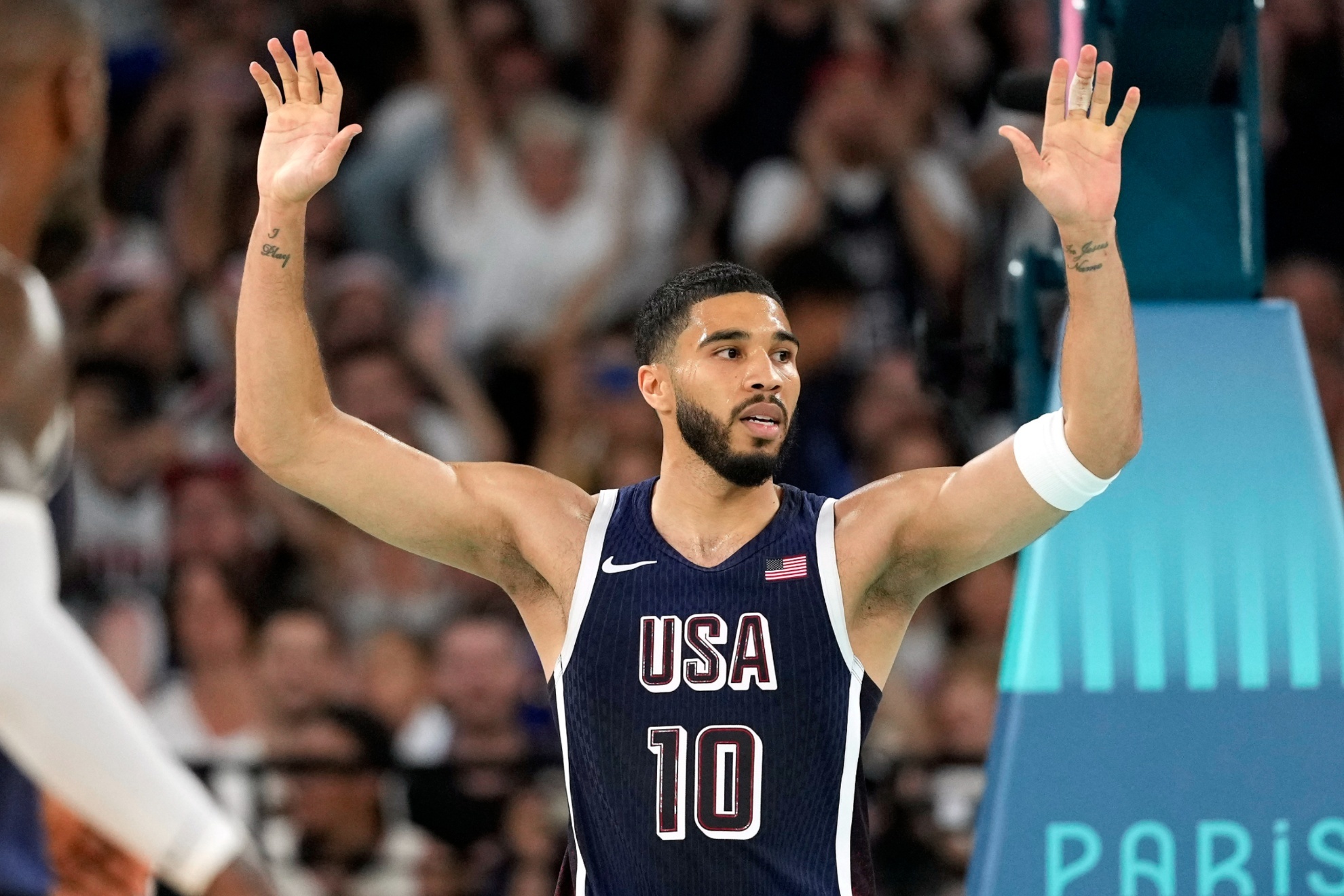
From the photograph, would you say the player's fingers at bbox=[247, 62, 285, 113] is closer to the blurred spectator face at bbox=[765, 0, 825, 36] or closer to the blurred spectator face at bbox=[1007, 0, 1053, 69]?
the blurred spectator face at bbox=[765, 0, 825, 36]

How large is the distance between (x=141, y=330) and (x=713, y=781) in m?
4.05

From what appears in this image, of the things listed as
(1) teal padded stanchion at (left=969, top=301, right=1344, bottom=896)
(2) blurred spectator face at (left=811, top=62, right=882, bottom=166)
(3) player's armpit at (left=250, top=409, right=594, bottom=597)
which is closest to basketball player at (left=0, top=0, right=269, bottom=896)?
(3) player's armpit at (left=250, top=409, right=594, bottom=597)

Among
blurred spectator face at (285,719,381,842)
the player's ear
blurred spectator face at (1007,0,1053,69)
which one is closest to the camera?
the player's ear

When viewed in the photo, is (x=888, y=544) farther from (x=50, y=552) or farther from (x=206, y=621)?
(x=206, y=621)

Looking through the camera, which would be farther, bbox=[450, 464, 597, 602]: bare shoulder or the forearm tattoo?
bbox=[450, 464, 597, 602]: bare shoulder

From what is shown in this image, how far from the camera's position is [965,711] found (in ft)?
17.6

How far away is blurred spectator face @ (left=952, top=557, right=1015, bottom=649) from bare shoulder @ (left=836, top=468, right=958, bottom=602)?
244 centimetres

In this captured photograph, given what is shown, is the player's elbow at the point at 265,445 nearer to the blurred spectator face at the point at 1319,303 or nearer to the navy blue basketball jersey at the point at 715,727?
the navy blue basketball jersey at the point at 715,727

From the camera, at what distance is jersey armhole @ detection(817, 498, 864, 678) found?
3104 millimetres

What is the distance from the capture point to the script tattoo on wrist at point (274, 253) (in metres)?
2.96

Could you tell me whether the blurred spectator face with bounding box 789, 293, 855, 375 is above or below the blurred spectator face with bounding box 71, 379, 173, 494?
above

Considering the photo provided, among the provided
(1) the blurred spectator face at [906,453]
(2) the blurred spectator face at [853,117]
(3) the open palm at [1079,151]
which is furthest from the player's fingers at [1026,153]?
(2) the blurred spectator face at [853,117]

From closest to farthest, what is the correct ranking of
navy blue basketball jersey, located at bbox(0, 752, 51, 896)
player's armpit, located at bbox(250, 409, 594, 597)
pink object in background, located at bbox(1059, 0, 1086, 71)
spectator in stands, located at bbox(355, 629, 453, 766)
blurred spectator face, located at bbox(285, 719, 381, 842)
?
navy blue basketball jersey, located at bbox(0, 752, 51, 896), player's armpit, located at bbox(250, 409, 594, 597), pink object in background, located at bbox(1059, 0, 1086, 71), blurred spectator face, located at bbox(285, 719, 381, 842), spectator in stands, located at bbox(355, 629, 453, 766)

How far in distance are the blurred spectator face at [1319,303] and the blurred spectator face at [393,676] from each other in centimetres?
313
